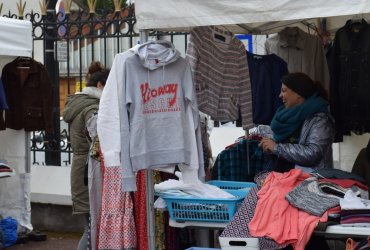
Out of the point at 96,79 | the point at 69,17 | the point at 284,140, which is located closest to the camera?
the point at 284,140

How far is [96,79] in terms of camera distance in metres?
8.02

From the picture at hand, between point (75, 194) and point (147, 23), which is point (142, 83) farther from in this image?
point (75, 194)

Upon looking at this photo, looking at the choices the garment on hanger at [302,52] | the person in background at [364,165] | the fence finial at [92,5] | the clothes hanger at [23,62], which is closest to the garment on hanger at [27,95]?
the clothes hanger at [23,62]

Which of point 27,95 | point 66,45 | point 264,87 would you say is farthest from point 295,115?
point 66,45

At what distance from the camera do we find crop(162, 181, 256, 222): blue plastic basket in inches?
230

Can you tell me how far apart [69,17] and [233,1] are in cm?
507

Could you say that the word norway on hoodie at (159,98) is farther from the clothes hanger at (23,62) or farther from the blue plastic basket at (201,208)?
the clothes hanger at (23,62)

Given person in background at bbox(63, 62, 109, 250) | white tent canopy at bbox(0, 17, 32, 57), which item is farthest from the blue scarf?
white tent canopy at bbox(0, 17, 32, 57)

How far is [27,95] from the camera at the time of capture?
Result: 9484 millimetres

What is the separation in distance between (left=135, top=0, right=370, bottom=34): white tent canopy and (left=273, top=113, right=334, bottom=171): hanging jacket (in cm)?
99

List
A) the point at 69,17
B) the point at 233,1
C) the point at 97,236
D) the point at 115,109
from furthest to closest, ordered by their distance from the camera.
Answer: the point at 69,17
the point at 97,236
the point at 115,109
the point at 233,1

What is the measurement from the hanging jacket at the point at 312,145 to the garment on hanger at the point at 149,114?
748 mm

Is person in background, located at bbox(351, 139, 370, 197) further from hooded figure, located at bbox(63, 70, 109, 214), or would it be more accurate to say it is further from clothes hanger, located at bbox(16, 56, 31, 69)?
clothes hanger, located at bbox(16, 56, 31, 69)

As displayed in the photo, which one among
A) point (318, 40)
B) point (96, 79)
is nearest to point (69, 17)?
point (96, 79)
